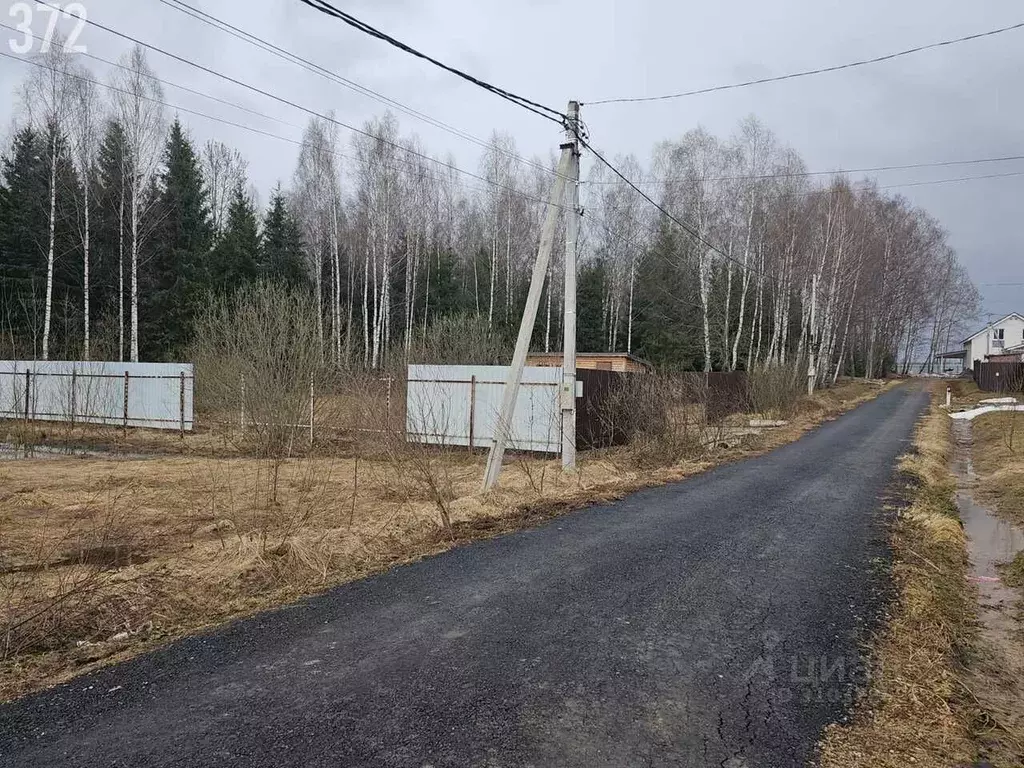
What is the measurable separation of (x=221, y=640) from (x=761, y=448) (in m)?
13.7

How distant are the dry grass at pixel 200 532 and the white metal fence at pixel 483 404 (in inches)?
29.8

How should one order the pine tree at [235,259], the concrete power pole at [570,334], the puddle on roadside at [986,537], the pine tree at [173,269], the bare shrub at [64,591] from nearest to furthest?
the bare shrub at [64,591] → the puddle on roadside at [986,537] → the concrete power pole at [570,334] → the pine tree at [173,269] → the pine tree at [235,259]

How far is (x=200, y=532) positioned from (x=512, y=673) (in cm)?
514

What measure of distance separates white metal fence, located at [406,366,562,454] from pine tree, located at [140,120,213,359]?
57.3 feet

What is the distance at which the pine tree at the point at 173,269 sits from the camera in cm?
2838

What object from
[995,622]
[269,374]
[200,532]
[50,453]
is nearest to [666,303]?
[269,374]

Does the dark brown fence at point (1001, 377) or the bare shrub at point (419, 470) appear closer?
the bare shrub at point (419, 470)

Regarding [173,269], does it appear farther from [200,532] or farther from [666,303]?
[200,532]

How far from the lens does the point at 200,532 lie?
7301mm

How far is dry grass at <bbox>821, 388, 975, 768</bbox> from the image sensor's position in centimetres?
283

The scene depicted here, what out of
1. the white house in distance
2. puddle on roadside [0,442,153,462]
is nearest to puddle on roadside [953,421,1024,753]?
puddle on roadside [0,442,153,462]

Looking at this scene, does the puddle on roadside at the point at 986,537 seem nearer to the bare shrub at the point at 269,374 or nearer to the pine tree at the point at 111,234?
the bare shrub at the point at 269,374

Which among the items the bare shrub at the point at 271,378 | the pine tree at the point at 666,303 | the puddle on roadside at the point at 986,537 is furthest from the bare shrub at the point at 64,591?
the pine tree at the point at 666,303

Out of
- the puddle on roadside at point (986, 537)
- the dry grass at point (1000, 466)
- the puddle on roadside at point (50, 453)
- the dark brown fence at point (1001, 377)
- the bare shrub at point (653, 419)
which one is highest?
the dark brown fence at point (1001, 377)
